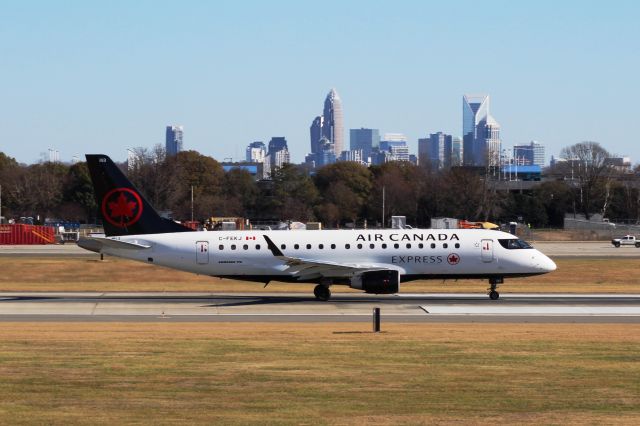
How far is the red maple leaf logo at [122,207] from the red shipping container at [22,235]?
201 ft

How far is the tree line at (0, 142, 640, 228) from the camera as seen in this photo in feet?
485

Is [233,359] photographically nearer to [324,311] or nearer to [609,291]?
[324,311]

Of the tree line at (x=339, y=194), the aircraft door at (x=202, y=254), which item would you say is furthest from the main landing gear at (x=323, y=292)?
the tree line at (x=339, y=194)

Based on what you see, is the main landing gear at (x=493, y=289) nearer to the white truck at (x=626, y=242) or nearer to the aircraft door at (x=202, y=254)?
the aircraft door at (x=202, y=254)

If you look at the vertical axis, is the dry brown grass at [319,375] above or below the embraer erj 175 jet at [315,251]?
below

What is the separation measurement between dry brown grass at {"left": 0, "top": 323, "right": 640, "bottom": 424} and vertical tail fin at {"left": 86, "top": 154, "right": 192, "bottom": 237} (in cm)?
1253

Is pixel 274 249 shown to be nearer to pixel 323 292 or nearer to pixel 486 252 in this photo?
pixel 323 292

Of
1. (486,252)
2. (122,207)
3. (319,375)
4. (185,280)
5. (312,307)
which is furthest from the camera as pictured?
(185,280)

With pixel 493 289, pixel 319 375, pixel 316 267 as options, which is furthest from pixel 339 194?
pixel 319 375

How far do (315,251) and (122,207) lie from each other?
8728 millimetres

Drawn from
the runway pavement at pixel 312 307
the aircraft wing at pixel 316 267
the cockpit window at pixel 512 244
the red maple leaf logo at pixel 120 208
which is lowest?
the runway pavement at pixel 312 307

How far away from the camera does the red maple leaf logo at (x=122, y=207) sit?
48.3 m

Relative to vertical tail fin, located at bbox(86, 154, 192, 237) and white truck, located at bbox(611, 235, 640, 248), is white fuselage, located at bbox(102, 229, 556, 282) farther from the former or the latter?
white truck, located at bbox(611, 235, 640, 248)

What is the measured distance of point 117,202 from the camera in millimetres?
48312
